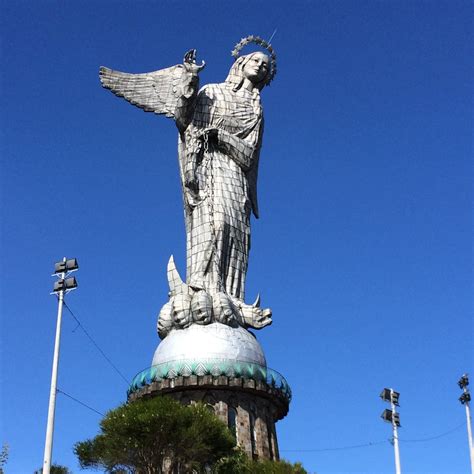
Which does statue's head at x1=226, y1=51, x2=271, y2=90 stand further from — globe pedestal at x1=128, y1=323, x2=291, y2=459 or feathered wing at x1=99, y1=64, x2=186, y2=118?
globe pedestal at x1=128, y1=323, x2=291, y2=459

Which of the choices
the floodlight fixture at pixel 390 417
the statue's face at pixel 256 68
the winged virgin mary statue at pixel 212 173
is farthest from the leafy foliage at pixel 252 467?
the statue's face at pixel 256 68

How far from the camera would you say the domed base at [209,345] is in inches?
1708

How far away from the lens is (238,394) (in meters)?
43.5

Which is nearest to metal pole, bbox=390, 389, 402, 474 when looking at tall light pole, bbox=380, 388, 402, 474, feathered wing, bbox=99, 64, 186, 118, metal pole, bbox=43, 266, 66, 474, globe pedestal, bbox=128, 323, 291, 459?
tall light pole, bbox=380, 388, 402, 474

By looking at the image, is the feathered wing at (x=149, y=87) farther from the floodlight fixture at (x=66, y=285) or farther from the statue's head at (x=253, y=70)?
the floodlight fixture at (x=66, y=285)

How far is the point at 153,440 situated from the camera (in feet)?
98.4

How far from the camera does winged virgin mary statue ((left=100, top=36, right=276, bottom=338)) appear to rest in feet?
151

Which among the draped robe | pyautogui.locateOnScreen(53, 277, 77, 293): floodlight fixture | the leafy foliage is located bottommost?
the leafy foliage

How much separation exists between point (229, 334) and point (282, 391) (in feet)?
13.6

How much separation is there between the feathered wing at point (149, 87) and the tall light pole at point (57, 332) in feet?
66.9

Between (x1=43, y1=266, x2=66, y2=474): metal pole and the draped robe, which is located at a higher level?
the draped robe

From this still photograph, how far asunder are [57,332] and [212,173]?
2066 cm

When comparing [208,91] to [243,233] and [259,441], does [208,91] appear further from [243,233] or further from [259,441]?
[259,441]

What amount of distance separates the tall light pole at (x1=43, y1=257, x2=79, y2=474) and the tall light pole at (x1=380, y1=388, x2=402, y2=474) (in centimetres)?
1555
